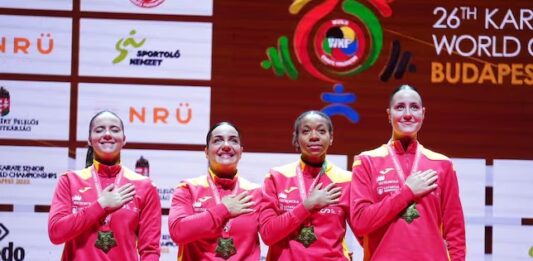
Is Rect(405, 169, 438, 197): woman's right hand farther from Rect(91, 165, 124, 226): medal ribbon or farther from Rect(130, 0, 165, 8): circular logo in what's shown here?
Rect(130, 0, 165, 8): circular logo

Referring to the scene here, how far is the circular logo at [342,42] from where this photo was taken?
6062 mm

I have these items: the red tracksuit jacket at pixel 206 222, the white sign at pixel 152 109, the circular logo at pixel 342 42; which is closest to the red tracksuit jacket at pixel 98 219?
the red tracksuit jacket at pixel 206 222

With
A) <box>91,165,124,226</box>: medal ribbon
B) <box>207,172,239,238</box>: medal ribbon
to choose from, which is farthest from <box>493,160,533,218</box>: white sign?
<box>91,165,124,226</box>: medal ribbon

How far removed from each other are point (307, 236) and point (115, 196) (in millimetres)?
1046

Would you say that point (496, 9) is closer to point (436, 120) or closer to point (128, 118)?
point (436, 120)

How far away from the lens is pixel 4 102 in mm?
5922

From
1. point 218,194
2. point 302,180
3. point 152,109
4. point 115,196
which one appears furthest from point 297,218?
point 152,109

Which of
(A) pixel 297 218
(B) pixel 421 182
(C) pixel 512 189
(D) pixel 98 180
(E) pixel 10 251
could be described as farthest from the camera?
(C) pixel 512 189

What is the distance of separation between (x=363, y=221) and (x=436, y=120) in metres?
2.24

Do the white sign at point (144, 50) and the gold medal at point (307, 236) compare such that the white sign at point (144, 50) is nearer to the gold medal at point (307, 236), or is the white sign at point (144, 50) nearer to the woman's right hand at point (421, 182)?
the gold medal at point (307, 236)

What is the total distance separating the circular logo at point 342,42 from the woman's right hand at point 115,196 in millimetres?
2304

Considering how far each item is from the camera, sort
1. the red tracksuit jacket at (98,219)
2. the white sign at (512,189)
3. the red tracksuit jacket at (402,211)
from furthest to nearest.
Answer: the white sign at (512,189) < the red tracksuit jacket at (98,219) < the red tracksuit jacket at (402,211)

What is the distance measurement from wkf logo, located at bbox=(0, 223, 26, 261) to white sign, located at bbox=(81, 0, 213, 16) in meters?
Result: 1.77

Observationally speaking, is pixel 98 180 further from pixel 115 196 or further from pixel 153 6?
pixel 153 6
